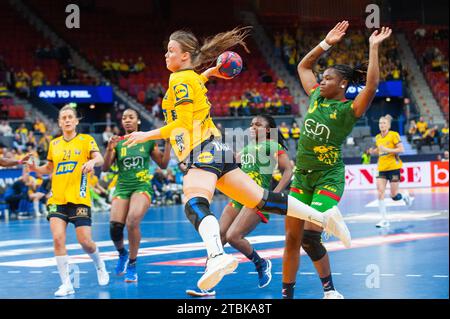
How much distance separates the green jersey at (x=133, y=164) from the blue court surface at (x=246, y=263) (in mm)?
1204

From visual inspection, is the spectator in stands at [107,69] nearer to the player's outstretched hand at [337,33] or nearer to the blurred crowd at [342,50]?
the blurred crowd at [342,50]

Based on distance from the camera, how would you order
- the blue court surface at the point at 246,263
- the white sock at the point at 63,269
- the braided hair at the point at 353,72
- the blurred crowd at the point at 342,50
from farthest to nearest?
the blurred crowd at the point at 342,50
the white sock at the point at 63,269
the blue court surface at the point at 246,263
the braided hair at the point at 353,72

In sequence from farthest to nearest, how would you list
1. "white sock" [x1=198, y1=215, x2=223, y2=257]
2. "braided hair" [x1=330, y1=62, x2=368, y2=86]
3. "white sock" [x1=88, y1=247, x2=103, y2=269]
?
"white sock" [x1=88, y1=247, x2=103, y2=269] < "braided hair" [x1=330, y1=62, x2=368, y2=86] < "white sock" [x1=198, y1=215, x2=223, y2=257]

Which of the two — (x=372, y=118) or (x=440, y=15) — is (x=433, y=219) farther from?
(x=440, y=15)

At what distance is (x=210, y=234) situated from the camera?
6.09m

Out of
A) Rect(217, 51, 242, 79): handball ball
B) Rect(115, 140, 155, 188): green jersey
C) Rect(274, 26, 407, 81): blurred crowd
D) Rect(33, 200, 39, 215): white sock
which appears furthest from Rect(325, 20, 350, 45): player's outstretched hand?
Rect(274, 26, 407, 81): blurred crowd

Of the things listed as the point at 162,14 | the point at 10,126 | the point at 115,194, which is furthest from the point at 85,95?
the point at 115,194

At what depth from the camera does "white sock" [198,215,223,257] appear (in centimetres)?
602

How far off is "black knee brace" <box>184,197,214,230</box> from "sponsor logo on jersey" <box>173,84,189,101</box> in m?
0.81

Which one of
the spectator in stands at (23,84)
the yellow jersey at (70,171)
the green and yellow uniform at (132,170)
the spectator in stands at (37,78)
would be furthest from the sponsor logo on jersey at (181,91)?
the spectator in stands at (37,78)

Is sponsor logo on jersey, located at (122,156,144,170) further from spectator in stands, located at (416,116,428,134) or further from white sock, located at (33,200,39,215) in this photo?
spectator in stands, located at (416,116,428,134)

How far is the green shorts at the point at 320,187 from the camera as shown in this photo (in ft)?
23.0

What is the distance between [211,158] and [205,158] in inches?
1.9

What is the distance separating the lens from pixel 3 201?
67.7ft
